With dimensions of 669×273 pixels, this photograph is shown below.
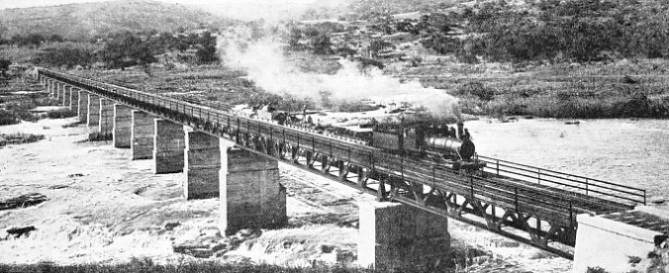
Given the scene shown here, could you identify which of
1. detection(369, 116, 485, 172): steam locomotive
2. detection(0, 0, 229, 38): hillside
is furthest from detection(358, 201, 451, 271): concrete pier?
detection(0, 0, 229, 38): hillside

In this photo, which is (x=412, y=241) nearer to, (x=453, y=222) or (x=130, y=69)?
(x=453, y=222)

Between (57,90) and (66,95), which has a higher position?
(57,90)

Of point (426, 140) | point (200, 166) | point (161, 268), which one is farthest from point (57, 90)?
point (426, 140)

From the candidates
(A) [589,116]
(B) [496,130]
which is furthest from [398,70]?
(A) [589,116]

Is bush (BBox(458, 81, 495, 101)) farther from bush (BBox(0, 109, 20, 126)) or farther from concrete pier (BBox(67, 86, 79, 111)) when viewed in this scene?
concrete pier (BBox(67, 86, 79, 111))

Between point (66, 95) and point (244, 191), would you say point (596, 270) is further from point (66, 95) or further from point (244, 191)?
point (66, 95)

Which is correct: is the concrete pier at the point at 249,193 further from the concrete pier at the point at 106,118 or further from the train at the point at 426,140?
the concrete pier at the point at 106,118

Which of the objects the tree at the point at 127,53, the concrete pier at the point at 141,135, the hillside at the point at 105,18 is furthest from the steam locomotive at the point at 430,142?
the hillside at the point at 105,18
